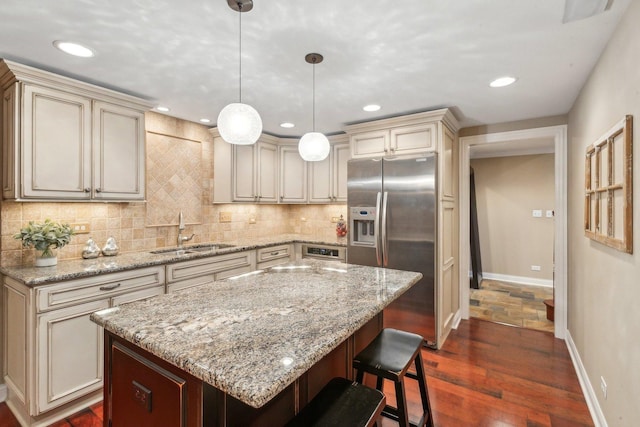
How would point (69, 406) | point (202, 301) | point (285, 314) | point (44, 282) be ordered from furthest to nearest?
point (69, 406)
point (44, 282)
point (202, 301)
point (285, 314)

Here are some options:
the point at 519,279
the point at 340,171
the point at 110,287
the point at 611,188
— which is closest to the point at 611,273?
the point at 611,188

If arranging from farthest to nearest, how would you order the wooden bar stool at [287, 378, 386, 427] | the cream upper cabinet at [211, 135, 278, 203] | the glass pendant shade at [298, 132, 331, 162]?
the cream upper cabinet at [211, 135, 278, 203], the glass pendant shade at [298, 132, 331, 162], the wooden bar stool at [287, 378, 386, 427]

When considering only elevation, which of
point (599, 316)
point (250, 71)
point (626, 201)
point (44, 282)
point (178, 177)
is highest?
A: point (250, 71)

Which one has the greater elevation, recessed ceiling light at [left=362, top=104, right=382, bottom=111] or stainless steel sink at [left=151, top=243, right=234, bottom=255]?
recessed ceiling light at [left=362, top=104, right=382, bottom=111]

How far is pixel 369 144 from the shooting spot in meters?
3.42

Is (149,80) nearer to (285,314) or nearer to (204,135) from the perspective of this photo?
(204,135)

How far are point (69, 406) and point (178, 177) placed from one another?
2.12 meters

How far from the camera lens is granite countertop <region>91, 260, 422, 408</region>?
0.88 metres

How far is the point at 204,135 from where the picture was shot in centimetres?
368

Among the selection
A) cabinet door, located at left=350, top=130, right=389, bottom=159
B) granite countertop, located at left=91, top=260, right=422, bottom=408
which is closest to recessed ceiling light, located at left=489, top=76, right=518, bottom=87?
cabinet door, located at left=350, top=130, right=389, bottom=159

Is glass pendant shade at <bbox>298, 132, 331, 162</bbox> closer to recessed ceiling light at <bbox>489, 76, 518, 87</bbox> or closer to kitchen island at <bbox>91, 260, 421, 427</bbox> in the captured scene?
kitchen island at <bbox>91, 260, 421, 427</bbox>

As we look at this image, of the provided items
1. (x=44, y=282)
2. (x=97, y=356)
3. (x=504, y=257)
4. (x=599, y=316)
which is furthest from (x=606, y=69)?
(x=504, y=257)

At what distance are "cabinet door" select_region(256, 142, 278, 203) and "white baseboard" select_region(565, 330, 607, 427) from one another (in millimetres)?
3503

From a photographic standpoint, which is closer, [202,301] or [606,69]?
[202,301]
